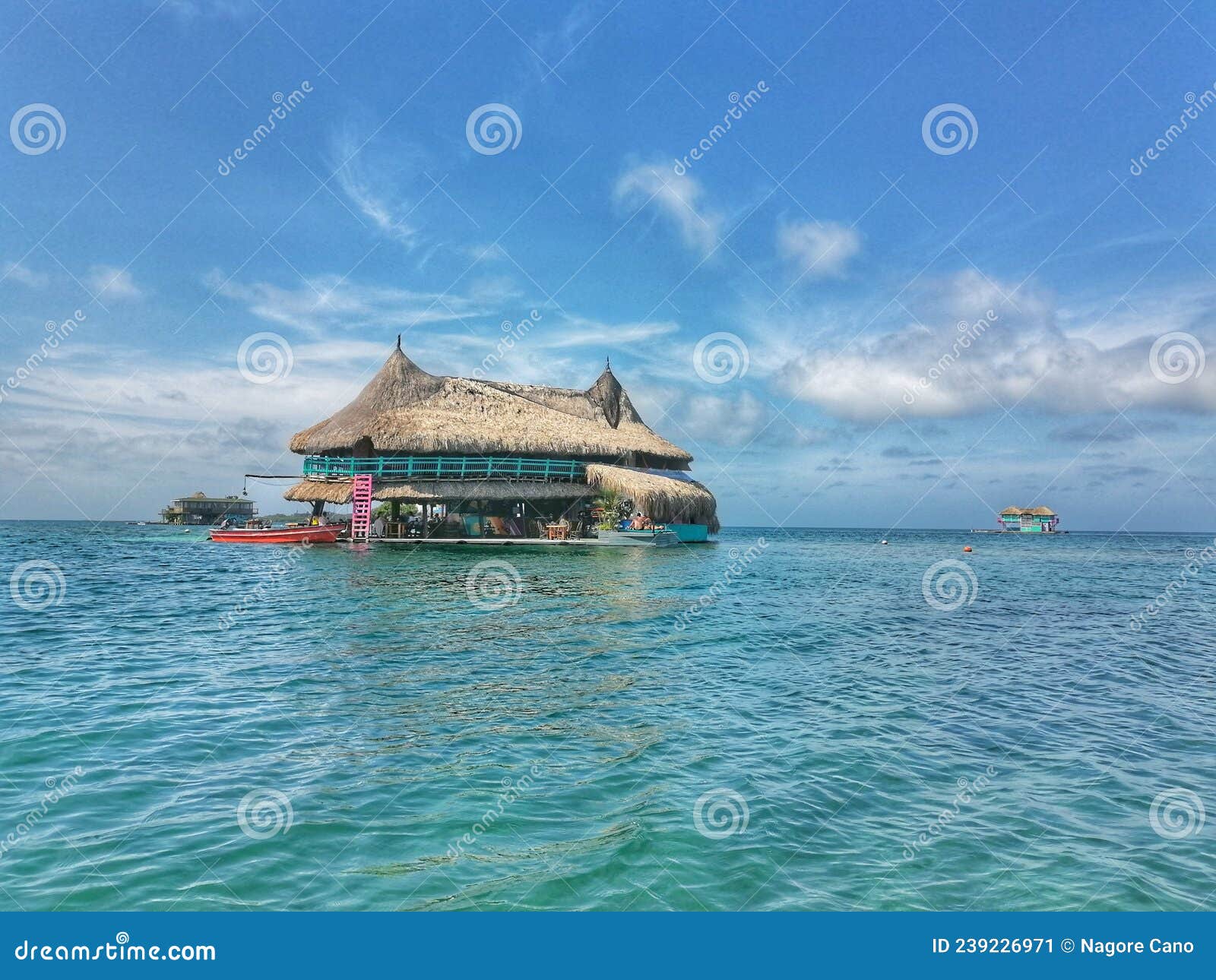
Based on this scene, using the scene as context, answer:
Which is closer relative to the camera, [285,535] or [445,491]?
[285,535]

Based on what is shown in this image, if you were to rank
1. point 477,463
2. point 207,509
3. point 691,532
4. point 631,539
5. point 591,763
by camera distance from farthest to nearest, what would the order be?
1. point 207,509
2. point 691,532
3. point 477,463
4. point 631,539
5. point 591,763

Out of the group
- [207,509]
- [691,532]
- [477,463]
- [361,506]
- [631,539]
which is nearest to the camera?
[631,539]

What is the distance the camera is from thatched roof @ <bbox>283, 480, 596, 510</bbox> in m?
38.5

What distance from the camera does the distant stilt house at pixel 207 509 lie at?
8512 centimetres

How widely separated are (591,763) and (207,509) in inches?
3628

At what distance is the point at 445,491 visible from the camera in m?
38.7

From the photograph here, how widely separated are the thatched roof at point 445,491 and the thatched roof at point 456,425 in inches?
68.0

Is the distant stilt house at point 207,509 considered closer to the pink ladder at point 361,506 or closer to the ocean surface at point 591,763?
the pink ladder at point 361,506

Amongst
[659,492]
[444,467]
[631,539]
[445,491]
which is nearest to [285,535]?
[445,491]

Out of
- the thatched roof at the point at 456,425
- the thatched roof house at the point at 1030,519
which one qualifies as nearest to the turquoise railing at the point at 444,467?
the thatched roof at the point at 456,425

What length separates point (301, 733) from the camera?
23.7 ft

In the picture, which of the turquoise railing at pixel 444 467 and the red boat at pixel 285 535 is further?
the turquoise railing at pixel 444 467

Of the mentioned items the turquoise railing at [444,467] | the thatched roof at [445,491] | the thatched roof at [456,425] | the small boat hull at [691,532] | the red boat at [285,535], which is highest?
the thatched roof at [456,425]

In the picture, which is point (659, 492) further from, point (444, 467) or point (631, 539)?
point (444, 467)
